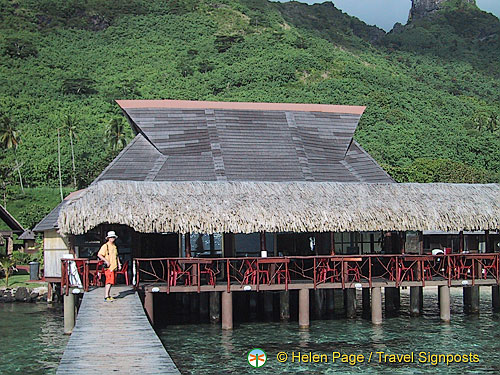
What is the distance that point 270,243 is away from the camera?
2319cm

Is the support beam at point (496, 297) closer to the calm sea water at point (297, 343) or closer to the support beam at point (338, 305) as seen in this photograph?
the calm sea water at point (297, 343)

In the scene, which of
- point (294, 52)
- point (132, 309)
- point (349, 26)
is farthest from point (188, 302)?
point (349, 26)

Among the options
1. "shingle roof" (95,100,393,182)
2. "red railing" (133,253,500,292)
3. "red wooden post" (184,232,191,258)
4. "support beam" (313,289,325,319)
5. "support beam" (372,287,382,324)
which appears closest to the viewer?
"red railing" (133,253,500,292)

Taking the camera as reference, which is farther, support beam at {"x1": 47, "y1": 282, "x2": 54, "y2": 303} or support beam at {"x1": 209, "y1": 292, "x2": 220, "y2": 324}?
support beam at {"x1": 47, "y1": 282, "x2": 54, "y2": 303}

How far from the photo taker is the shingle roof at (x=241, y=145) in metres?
26.4

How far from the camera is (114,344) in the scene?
1295cm

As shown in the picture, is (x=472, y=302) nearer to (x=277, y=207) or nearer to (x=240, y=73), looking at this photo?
(x=277, y=207)

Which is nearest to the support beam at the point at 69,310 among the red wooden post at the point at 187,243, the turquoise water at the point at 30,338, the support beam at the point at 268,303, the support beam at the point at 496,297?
the turquoise water at the point at 30,338

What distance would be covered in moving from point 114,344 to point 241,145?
15553 millimetres

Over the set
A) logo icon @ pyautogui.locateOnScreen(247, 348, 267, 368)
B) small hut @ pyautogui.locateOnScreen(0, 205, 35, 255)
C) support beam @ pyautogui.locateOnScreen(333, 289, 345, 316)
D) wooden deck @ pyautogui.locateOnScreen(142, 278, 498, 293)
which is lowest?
logo icon @ pyautogui.locateOnScreen(247, 348, 267, 368)

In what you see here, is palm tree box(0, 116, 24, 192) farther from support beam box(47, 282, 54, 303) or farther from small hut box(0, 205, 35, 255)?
support beam box(47, 282, 54, 303)

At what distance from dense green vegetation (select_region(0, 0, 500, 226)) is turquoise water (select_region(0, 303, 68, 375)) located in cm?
2169

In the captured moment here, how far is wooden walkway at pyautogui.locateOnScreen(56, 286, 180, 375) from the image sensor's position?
11.4 meters

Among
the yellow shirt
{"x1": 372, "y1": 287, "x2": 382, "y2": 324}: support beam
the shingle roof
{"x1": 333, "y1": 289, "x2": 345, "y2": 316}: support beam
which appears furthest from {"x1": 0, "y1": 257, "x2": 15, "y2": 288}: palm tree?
{"x1": 372, "y1": 287, "x2": 382, "y2": 324}: support beam
